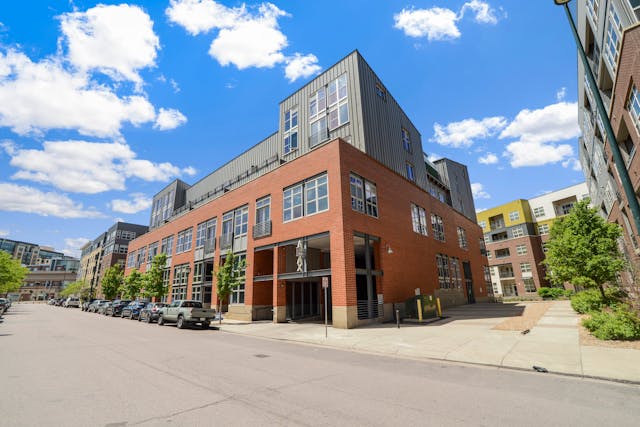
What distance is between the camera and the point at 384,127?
25391 millimetres

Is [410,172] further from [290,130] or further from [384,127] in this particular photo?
[290,130]

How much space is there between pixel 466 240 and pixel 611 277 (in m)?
26.1

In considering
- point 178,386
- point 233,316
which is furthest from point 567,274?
point 233,316

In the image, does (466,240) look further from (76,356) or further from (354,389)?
(76,356)

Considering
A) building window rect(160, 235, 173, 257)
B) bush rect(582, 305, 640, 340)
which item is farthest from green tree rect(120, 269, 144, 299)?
bush rect(582, 305, 640, 340)

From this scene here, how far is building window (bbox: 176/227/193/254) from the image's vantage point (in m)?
34.6

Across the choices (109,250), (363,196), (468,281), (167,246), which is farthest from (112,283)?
(468,281)

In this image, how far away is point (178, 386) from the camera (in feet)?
20.4

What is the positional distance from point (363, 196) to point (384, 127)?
8.30m

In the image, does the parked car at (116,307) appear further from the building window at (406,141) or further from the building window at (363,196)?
the building window at (406,141)

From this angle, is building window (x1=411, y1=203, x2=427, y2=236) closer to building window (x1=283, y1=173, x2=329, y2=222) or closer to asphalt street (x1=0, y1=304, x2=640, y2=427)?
building window (x1=283, y1=173, x2=329, y2=222)

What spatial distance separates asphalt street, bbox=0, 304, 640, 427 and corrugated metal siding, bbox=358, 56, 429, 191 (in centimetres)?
1732

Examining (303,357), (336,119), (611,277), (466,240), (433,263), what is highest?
(336,119)

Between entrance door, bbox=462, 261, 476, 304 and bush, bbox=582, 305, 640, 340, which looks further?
entrance door, bbox=462, 261, 476, 304
